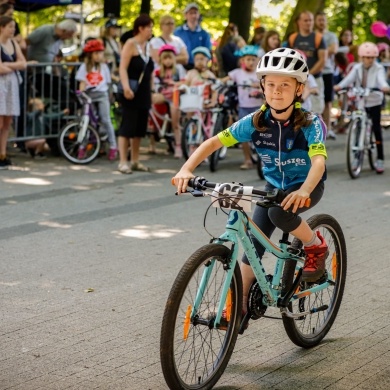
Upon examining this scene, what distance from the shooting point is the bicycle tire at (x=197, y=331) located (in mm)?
4773

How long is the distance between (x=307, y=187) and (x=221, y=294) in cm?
66

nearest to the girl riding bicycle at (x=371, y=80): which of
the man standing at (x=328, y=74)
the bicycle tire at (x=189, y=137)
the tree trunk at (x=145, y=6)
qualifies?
the bicycle tire at (x=189, y=137)

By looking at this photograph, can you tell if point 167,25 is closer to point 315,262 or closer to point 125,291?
point 125,291

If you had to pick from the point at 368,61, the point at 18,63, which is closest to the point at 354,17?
the point at 368,61

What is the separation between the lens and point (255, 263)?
530 centimetres

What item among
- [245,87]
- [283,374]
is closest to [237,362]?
[283,374]

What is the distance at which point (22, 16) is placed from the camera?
38.3 m

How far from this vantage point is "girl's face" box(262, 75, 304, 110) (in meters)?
5.26

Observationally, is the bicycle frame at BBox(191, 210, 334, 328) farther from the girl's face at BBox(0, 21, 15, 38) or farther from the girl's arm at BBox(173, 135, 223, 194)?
the girl's face at BBox(0, 21, 15, 38)

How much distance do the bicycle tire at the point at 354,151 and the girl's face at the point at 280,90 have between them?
8309 mm

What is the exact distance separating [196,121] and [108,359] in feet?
30.5

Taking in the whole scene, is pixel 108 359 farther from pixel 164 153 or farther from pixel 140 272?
pixel 164 153

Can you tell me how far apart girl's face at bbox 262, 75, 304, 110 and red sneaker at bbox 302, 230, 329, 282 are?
85cm

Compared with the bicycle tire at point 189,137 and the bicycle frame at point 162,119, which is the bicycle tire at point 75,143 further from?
the bicycle frame at point 162,119
